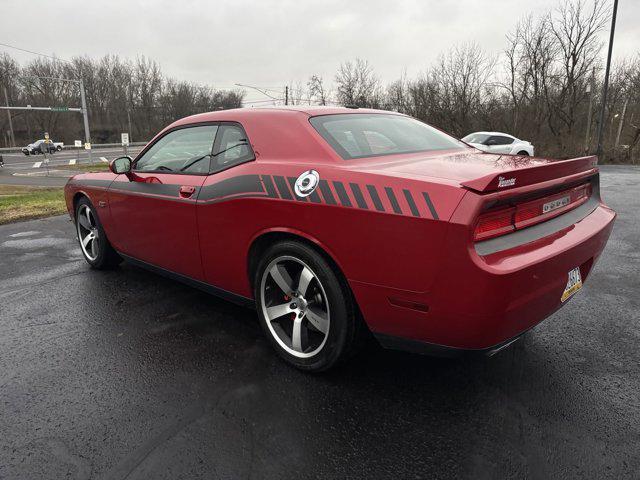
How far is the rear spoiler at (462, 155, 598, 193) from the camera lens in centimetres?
183

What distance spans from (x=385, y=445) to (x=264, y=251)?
128 centimetres

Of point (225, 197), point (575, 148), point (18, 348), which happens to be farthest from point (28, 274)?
point (575, 148)

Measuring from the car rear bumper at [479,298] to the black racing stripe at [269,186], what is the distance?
72cm

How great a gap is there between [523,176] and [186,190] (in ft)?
7.04

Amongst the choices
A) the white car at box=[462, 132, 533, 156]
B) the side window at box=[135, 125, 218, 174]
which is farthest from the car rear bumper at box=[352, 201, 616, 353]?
the white car at box=[462, 132, 533, 156]

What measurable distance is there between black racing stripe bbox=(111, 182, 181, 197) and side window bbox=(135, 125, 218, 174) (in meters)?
0.14

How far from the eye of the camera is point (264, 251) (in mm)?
2654

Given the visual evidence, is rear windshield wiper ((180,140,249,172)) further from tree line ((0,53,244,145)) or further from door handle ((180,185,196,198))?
tree line ((0,53,244,145))

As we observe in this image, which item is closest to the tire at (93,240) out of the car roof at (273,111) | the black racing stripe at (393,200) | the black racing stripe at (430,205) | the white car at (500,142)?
the car roof at (273,111)

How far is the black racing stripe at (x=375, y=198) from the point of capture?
78.7 inches

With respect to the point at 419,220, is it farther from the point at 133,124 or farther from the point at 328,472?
the point at 133,124

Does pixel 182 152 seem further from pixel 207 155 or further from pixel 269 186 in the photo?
pixel 269 186

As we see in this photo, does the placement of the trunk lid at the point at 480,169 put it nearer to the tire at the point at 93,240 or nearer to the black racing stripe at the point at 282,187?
the black racing stripe at the point at 282,187

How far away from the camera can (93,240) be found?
4.50 metres
